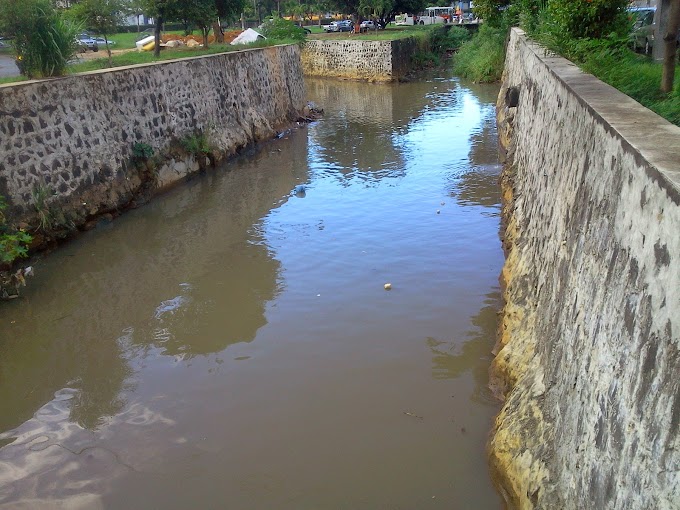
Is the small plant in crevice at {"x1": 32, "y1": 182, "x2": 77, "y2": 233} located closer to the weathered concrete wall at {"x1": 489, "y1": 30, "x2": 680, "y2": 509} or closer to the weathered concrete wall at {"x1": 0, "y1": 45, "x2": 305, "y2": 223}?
the weathered concrete wall at {"x1": 0, "y1": 45, "x2": 305, "y2": 223}

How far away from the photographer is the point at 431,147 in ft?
52.0

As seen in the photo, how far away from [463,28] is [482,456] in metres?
42.6

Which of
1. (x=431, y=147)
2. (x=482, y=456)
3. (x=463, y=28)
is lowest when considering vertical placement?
(x=482, y=456)

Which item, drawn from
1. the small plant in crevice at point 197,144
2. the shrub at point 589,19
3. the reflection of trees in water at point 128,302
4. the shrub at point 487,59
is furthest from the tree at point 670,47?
the shrub at point 487,59

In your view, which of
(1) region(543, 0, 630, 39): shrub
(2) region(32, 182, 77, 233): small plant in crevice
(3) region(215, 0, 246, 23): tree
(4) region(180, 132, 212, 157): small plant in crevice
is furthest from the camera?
(3) region(215, 0, 246, 23): tree

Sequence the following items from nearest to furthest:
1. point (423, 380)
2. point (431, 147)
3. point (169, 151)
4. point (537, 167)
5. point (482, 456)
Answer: point (482, 456) → point (423, 380) → point (537, 167) → point (169, 151) → point (431, 147)

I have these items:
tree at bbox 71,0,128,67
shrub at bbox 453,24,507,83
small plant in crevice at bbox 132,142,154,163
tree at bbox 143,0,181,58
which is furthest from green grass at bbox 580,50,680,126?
shrub at bbox 453,24,507,83

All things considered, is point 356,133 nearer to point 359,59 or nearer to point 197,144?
point 197,144

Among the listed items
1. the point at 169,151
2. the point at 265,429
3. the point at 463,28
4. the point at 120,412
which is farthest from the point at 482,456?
the point at 463,28

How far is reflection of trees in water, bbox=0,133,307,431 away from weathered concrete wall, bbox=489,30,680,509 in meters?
3.22

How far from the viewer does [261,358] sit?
6367 millimetres

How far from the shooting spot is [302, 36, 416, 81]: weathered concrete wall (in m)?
31.8

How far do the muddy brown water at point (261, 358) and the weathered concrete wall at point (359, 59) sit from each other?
2147cm

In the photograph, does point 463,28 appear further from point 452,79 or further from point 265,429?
point 265,429
